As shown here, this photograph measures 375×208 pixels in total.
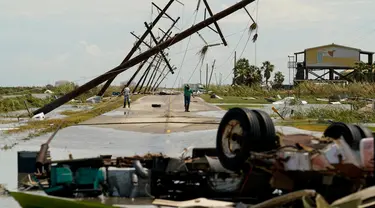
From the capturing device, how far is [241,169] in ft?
31.4

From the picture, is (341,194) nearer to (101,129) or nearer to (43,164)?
(43,164)

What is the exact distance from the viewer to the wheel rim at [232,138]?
9.69m

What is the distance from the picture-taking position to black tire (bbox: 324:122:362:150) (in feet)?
30.4

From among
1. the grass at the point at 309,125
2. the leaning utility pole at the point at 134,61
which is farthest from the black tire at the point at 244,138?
the leaning utility pole at the point at 134,61

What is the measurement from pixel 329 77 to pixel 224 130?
356 feet

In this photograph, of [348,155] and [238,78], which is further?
[238,78]

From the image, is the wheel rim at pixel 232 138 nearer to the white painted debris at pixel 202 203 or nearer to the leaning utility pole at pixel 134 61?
the white painted debris at pixel 202 203

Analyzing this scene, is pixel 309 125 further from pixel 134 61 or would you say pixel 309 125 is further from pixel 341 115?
pixel 134 61

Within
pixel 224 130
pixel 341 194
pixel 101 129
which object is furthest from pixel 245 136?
pixel 101 129

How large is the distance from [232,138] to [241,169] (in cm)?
55

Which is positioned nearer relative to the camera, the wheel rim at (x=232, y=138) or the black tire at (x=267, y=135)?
the black tire at (x=267, y=135)

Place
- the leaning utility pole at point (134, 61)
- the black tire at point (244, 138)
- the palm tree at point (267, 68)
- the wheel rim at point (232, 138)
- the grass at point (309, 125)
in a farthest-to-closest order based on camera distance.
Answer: the palm tree at point (267, 68) < the leaning utility pole at point (134, 61) < the grass at point (309, 125) < the wheel rim at point (232, 138) < the black tire at point (244, 138)

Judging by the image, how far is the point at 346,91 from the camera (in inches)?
2643

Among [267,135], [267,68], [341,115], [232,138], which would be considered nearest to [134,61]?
[341,115]
